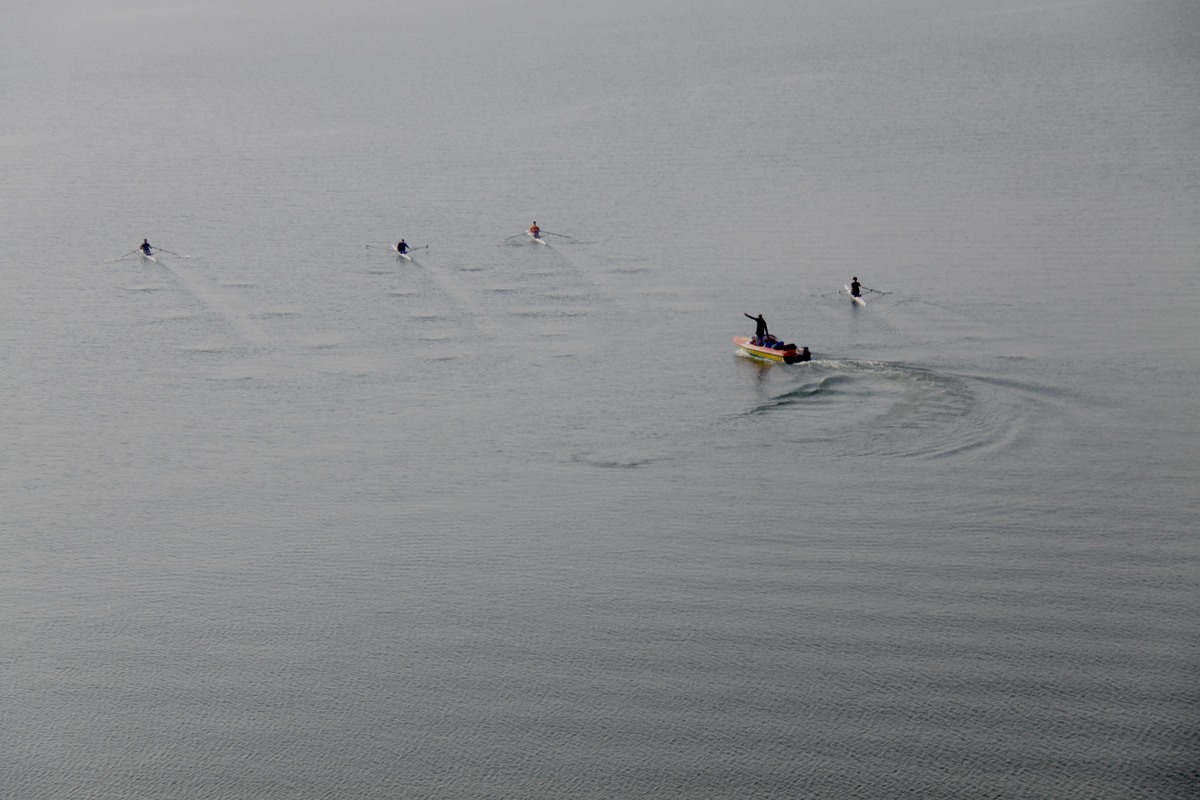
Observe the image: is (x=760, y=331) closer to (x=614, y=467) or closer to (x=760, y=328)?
(x=760, y=328)

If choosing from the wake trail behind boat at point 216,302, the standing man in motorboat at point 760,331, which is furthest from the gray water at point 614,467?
the standing man in motorboat at point 760,331

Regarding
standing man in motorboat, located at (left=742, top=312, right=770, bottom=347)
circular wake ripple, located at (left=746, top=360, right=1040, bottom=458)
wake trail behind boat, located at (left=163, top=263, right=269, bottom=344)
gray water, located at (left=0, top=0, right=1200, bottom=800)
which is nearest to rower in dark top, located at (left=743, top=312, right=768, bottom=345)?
standing man in motorboat, located at (left=742, top=312, right=770, bottom=347)

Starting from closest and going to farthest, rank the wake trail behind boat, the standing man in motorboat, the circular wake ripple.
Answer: the circular wake ripple < the standing man in motorboat < the wake trail behind boat

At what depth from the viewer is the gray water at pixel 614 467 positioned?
92.1 ft

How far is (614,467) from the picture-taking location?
40.0 metres

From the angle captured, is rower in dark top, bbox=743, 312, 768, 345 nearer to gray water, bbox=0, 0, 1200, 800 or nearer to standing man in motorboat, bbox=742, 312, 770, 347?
standing man in motorboat, bbox=742, 312, 770, 347

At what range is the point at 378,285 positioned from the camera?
58719 mm

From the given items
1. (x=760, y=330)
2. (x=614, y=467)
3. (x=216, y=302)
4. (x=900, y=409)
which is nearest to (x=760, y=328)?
(x=760, y=330)

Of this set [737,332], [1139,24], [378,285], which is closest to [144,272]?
[378,285]

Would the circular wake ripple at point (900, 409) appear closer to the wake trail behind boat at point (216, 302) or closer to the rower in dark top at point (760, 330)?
the rower in dark top at point (760, 330)

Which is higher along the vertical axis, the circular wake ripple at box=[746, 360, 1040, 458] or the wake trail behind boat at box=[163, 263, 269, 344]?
the wake trail behind boat at box=[163, 263, 269, 344]

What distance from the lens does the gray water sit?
1105 inches

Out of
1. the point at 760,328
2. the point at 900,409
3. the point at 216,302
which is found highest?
the point at 216,302

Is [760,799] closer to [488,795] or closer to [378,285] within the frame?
[488,795]
